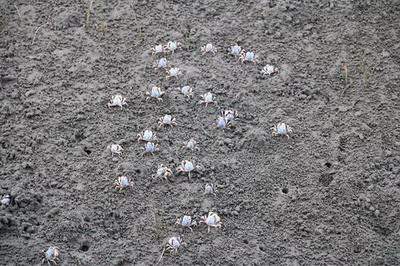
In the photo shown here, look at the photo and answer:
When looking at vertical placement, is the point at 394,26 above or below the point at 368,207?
above

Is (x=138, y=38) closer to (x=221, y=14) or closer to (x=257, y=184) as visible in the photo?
(x=221, y=14)

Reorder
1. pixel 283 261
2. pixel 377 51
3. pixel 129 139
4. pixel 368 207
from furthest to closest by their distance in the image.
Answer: pixel 377 51 < pixel 129 139 < pixel 368 207 < pixel 283 261

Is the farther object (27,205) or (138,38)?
(138,38)

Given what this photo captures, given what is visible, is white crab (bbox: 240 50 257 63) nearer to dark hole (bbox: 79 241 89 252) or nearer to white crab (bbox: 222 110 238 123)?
white crab (bbox: 222 110 238 123)

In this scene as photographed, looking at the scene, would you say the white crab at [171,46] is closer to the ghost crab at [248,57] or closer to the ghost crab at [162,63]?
the ghost crab at [162,63]

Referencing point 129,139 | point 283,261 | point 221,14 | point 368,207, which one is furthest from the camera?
point 221,14

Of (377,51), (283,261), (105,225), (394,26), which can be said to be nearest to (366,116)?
(377,51)

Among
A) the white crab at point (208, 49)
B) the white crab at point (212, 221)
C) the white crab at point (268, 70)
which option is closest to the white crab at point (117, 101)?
the white crab at point (208, 49)

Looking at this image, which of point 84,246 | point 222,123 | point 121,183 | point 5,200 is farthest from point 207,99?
point 5,200

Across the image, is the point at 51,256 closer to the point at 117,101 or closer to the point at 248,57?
the point at 117,101
